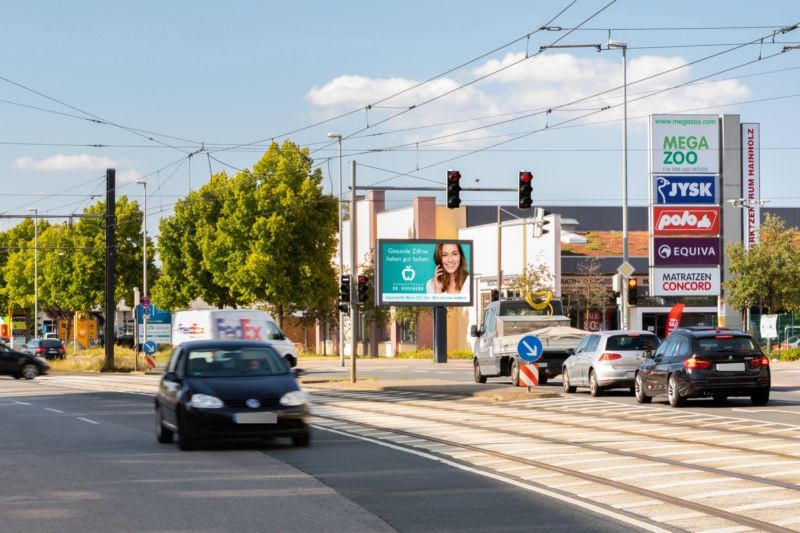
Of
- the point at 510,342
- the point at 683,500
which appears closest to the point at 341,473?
the point at 683,500

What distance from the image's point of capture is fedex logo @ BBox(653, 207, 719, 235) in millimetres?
56812

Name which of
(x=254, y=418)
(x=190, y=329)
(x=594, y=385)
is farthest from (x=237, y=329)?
(x=254, y=418)

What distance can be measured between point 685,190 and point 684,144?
6.63 feet

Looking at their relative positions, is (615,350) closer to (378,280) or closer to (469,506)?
(469,506)

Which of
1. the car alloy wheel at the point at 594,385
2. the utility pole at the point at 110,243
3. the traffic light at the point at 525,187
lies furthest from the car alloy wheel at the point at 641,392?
the utility pole at the point at 110,243

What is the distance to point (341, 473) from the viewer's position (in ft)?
47.0

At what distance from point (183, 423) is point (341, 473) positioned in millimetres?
3206

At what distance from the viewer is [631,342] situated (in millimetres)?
30141

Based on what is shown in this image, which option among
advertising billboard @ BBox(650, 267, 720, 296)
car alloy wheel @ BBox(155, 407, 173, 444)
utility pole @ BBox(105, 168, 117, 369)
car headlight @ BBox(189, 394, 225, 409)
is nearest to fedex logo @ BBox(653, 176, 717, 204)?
advertising billboard @ BBox(650, 267, 720, 296)

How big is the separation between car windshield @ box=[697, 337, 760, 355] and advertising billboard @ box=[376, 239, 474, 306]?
3890cm

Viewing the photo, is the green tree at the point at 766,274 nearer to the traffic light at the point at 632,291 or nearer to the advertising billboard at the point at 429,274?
the advertising billboard at the point at 429,274

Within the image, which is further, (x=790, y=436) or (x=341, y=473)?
(x=790, y=436)

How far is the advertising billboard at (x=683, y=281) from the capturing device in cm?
5762

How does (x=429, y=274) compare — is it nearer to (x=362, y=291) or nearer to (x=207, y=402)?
(x=362, y=291)
